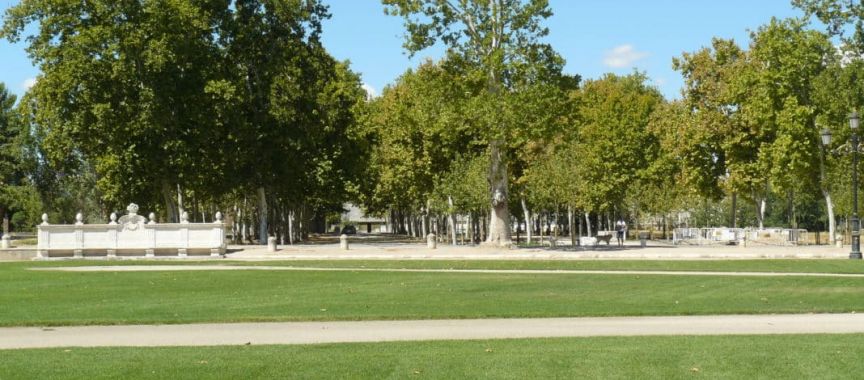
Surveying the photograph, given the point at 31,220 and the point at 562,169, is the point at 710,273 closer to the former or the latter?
the point at 562,169

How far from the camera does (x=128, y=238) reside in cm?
5056

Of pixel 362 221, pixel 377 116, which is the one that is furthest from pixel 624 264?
pixel 362 221

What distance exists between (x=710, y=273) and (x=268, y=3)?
127 ft

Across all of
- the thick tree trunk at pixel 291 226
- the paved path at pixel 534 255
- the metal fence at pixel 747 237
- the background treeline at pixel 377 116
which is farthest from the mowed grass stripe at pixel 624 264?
the thick tree trunk at pixel 291 226

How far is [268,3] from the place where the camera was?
203 feet

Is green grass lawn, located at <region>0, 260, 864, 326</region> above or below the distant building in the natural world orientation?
below

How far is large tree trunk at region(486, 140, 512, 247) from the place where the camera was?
51500 mm

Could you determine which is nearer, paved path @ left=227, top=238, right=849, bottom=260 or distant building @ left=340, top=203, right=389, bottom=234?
paved path @ left=227, top=238, right=849, bottom=260

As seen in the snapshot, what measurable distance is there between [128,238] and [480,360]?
1613 inches

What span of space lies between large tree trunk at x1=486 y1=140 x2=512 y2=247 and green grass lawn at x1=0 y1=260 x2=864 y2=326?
793 inches

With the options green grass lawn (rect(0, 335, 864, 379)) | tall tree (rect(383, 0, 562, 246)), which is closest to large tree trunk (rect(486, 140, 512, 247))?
tall tree (rect(383, 0, 562, 246))

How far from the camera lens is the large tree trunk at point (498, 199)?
5150cm

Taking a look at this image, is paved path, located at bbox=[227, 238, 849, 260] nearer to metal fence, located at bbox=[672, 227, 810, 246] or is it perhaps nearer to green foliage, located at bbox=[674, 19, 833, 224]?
metal fence, located at bbox=[672, 227, 810, 246]

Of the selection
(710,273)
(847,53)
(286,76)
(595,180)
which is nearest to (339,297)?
(710,273)
